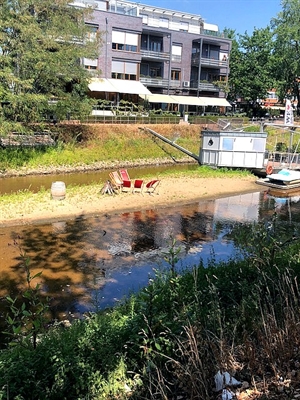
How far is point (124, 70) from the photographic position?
44469 mm

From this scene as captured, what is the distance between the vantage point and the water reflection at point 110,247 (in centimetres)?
902

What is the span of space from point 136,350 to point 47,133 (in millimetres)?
27237

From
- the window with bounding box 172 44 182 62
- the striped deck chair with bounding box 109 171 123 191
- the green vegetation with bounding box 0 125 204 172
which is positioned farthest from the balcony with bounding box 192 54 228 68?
the striped deck chair with bounding box 109 171 123 191

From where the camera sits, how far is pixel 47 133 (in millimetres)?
29938

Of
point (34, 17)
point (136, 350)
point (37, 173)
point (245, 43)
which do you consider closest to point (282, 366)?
point (136, 350)

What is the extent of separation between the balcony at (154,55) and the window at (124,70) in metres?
2.87

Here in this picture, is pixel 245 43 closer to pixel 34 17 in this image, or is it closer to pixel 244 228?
pixel 34 17

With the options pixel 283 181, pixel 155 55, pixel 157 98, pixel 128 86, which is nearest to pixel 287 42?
pixel 155 55

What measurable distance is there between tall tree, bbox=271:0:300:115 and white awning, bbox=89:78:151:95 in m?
21.2

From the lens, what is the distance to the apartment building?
42.4 meters

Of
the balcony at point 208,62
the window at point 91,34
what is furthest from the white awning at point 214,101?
the window at point 91,34

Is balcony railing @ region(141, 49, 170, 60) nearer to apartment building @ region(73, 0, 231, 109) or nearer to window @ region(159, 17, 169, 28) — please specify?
apartment building @ region(73, 0, 231, 109)

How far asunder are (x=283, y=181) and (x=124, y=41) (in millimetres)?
29048

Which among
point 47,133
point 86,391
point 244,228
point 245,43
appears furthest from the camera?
point 245,43
